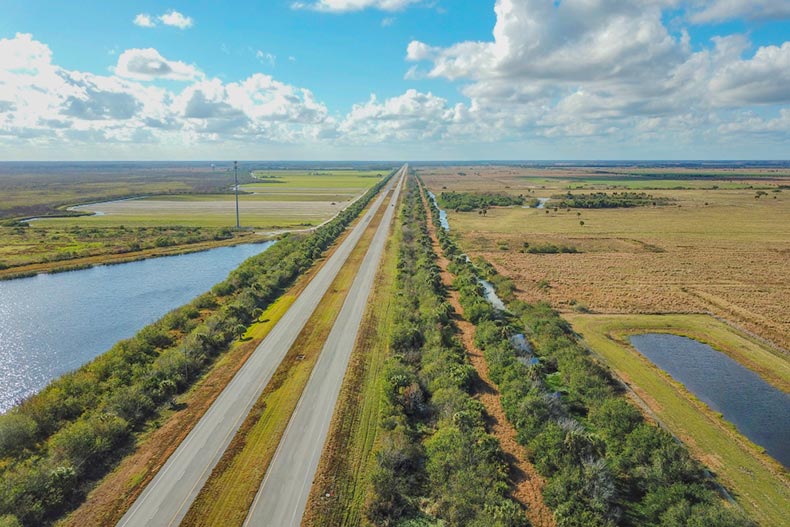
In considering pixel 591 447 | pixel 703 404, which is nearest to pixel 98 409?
pixel 591 447

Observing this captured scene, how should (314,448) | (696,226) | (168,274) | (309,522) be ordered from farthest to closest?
(696,226)
(168,274)
(314,448)
(309,522)

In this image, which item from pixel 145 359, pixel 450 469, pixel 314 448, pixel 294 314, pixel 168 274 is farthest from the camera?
pixel 168 274

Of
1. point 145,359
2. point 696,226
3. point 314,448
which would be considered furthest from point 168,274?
point 696,226

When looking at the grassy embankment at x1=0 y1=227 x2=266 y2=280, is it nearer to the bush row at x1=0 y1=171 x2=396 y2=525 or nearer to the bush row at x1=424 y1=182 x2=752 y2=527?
the bush row at x1=0 y1=171 x2=396 y2=525

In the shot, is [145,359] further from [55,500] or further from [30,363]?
[55,500]

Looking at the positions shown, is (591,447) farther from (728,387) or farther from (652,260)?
(652,260)

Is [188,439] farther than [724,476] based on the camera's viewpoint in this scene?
Yes

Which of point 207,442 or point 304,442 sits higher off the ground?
point 304,442

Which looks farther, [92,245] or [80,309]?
[92,245]
